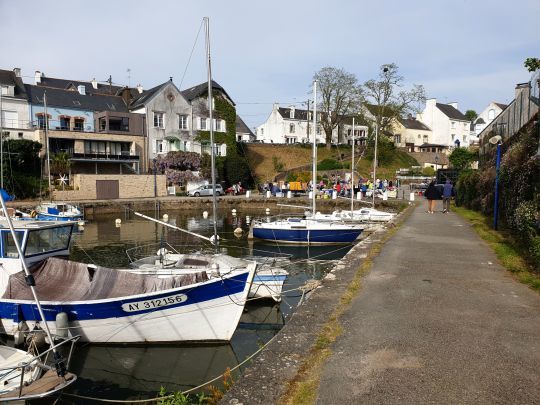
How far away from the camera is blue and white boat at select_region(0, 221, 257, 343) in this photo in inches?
393

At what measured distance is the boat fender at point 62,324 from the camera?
9602mm

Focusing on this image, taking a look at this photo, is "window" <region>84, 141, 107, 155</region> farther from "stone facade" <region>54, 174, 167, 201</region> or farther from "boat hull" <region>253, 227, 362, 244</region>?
"boat hull" <region>253, 227, 362, 244</region>

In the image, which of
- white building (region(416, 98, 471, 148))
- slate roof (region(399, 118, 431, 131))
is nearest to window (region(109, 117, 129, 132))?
slate roof (region(399, 118, 431, 131))

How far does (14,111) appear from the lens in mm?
46781

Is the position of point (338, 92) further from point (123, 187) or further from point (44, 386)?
point (44, 386)

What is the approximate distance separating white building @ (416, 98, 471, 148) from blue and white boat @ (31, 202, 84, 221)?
73863mm

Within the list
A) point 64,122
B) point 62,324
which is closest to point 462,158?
point 64,122

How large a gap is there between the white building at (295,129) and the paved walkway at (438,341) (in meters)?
73.3

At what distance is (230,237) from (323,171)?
116 feet

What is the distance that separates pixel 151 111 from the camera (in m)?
54.7

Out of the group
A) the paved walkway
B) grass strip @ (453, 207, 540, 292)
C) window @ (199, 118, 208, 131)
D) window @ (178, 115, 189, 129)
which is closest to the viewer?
the paved walkway

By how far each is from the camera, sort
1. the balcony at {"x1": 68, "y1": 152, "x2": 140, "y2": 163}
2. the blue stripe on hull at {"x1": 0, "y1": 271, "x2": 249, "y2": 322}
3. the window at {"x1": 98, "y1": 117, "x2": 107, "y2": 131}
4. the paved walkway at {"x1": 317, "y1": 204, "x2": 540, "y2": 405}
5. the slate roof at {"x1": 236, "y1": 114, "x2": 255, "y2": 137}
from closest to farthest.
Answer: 1. the paved walkway at {"x1": 317, "y1": 204, "x2": 540, "y2": 405}
2. the blue stripe on hull at {"x1": 0, "y1": 271, "x2": 249, "y2": 322}
3. the balcony at {"x1": 68, "y1": 152, "x2": 140, "y2": 163}
4. the window at {"x1": 98, "y1": 117, "x2": 107, "y2": 131}
5. the slate roof at {"x1": 236, "y1": 114, "x2": 255, "y2": 137}

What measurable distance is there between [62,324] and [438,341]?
8.13m

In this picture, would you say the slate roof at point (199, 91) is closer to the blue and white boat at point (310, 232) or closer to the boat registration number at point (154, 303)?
the blue and white boat at point (310, 232)
